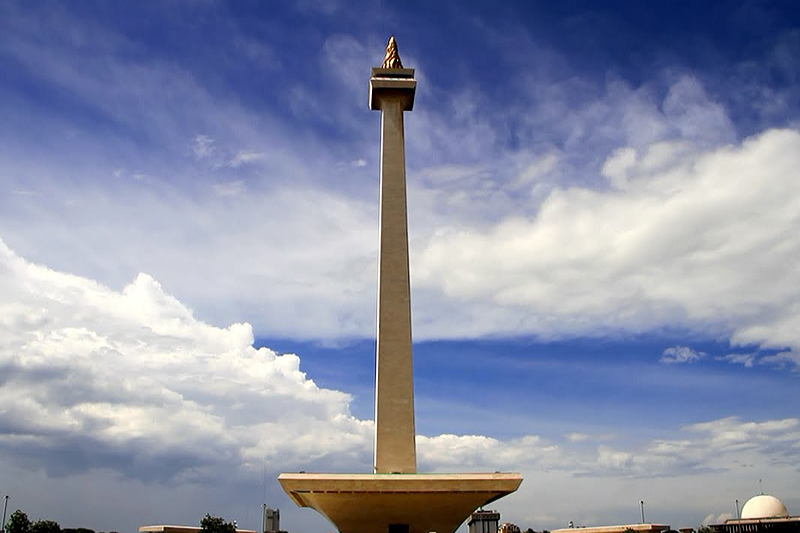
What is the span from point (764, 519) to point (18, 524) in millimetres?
66462

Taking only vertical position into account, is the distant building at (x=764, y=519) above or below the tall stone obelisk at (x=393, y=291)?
below

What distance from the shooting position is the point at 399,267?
41750mm

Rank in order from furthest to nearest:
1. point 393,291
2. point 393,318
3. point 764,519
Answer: point 764,519, point 393,291, point 393,318

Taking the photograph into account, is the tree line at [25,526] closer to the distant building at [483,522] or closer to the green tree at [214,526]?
the green tree at [214,526]

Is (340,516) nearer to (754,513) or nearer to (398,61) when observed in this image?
(398,61)

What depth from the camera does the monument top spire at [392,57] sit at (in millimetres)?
45781

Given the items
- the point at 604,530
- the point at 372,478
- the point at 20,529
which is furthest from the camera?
the point at 604,530

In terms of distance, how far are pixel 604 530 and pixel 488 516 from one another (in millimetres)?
17205

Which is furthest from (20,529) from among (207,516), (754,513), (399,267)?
(754,513)

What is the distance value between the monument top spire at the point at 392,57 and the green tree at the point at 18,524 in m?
42.1

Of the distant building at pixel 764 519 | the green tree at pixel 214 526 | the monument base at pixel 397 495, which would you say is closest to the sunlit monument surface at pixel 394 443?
the monument base at pixel 397 495

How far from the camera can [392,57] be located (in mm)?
46219

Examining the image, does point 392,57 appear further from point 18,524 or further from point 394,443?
point 18,524

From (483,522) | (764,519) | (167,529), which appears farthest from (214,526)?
(764,519)
